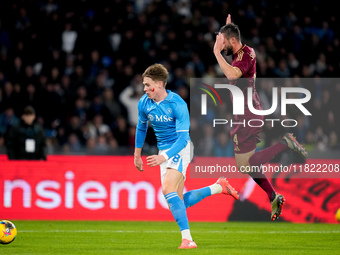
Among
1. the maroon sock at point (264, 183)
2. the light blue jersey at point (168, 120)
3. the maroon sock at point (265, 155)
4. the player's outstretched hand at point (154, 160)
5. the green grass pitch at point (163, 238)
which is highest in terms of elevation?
the light blue jersey at point (168, 120)

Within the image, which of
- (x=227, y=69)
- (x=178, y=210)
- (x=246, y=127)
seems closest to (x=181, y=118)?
(x=227, y=69)

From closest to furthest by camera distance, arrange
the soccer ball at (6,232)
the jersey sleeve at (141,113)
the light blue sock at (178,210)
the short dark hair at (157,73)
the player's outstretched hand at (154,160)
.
→ the player's outstretched hand at (154,160) → the light blue sock at (178,210) → the short dark hair at (157,73) → the soccer ball at (6,232) → the jersey sleeve at (141,113)

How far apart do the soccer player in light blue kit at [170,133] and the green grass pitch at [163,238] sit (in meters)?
0.51

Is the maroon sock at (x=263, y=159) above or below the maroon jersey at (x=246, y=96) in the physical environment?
below

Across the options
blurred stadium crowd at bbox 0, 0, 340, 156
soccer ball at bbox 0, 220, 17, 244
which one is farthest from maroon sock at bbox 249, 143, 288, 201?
blurred stadium crowd at bbox 0, 0, 340, 156

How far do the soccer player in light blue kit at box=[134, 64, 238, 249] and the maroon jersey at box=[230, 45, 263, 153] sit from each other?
2.86 ft

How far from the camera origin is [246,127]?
835 centimetres

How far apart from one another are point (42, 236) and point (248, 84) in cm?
362

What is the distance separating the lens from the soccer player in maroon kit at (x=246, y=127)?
811 cm

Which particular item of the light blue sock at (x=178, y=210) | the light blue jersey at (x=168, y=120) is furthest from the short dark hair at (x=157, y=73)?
the light blue sock at (x=178, y=210)

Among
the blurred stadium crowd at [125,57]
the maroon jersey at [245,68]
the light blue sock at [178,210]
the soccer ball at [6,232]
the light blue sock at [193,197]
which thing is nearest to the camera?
the light blue sock at [178,210]

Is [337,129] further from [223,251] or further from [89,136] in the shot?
[223,251]

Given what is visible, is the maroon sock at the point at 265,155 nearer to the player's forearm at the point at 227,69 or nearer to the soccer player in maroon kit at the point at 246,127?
the soccer player in maroon kit at the point at 246,127

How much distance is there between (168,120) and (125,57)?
7.79 meters
